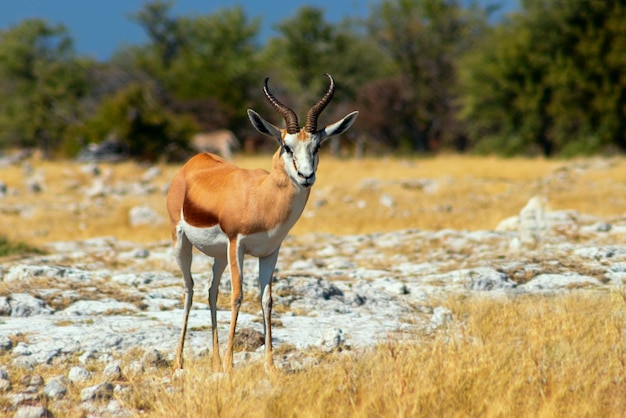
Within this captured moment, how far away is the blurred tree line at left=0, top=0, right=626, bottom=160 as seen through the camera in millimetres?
37844

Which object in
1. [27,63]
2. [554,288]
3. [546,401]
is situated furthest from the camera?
[27,63]

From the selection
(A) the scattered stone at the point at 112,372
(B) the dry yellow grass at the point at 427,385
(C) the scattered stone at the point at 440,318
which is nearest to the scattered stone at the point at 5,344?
(A) the scattered stone at the point at 112,372

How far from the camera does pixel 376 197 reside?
22.5 m

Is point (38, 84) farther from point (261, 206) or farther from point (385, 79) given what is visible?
point (261, 206)

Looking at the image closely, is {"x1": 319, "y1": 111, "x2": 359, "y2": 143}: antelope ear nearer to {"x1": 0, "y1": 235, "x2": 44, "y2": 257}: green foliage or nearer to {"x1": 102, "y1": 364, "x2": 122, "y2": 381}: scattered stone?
{"x1": 102, "y1": 364, "x2": 122, "y2": 381}: scattered stone

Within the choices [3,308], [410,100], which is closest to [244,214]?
[3,308]

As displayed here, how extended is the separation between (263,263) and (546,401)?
2610 mm

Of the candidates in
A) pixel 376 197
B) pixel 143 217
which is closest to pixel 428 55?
pixel 376 197

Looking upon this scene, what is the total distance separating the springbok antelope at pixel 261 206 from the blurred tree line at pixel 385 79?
2935 centimetres

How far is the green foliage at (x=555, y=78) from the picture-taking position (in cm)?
3716

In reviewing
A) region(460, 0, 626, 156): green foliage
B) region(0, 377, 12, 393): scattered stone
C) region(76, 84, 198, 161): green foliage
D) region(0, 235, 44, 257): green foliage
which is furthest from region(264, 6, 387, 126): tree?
region(0, 377, 12, 393): scattered stone

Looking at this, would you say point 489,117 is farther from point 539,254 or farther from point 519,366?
point 519,366

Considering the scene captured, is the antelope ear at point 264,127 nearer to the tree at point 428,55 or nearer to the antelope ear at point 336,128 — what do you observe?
the antelope ear at point 336,128

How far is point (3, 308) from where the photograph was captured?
9117mm
